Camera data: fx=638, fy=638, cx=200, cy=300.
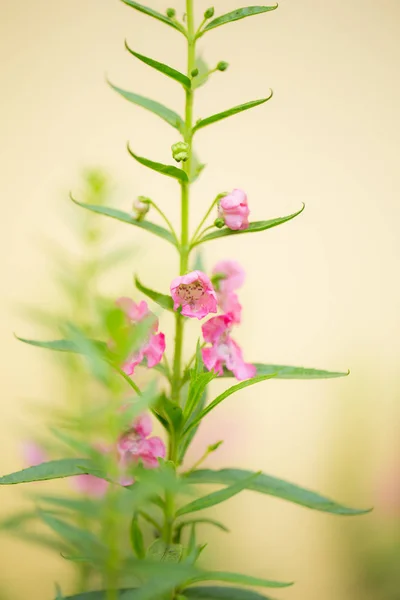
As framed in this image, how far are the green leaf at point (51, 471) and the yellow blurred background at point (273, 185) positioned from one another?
0.60m

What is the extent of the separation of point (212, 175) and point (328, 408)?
0.52 meters

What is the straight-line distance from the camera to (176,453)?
24.5 inches

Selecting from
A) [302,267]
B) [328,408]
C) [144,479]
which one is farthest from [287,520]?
[144,479]

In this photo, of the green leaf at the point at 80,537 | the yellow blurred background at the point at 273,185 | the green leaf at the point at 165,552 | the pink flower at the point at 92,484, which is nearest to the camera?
the green leaf at the point at 80,537

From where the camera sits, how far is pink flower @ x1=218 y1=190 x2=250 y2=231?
630 mm

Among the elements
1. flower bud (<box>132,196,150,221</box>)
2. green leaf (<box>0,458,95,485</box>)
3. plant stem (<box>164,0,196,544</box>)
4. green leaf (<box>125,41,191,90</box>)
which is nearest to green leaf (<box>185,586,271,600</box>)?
plant stem (<box>164,0,196,544</box>)

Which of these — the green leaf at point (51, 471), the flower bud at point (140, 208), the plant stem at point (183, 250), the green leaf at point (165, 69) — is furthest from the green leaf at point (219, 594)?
the green leaf at point (165, 69)

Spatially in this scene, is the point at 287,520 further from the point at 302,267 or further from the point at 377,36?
the point at 377,36

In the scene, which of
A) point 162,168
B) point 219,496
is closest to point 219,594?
point 219,496

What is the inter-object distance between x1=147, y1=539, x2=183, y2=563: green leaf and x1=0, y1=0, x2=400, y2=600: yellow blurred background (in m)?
0.58

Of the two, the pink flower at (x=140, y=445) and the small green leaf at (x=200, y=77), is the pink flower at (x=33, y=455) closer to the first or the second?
the pink flower at (x=140, y=445)

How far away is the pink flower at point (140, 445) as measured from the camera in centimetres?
60

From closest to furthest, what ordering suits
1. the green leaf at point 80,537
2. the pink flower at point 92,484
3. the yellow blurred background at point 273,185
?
the green leaf at point 80,537, the pink flower at point 92,484, the yellow blurred background at point 273,185

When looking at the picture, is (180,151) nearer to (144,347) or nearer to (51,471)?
(144,347)
